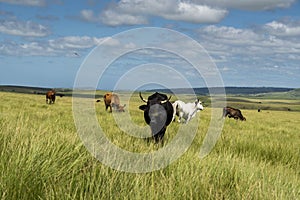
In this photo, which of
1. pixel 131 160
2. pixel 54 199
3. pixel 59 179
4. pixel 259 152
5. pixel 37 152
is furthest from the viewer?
pixel 259 152

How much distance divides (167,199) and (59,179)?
3.53 feet

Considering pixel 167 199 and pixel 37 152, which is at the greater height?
pixel 37 152

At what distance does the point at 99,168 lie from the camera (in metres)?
4.09

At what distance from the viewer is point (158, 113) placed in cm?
1207

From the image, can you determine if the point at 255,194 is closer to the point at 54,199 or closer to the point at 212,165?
the point at 212,165

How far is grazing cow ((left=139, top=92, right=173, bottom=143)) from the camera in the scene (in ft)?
36.3

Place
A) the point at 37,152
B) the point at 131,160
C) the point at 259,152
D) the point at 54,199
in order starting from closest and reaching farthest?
the point at 54,199
the point at 37,152
the point at 131,160
the point at 259,152

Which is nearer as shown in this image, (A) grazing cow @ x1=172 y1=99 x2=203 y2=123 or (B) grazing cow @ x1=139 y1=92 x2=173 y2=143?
(B) grazing cow @ x1=139 y1=92 x2=173 y2=143

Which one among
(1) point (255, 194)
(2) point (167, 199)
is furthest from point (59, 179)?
(1) point (255, 194)

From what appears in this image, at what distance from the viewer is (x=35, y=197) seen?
127 inches

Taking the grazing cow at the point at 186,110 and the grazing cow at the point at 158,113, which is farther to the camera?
the grazing cow at the point at 186,110

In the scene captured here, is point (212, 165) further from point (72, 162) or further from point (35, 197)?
point (35, 197)

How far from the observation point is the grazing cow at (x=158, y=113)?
436 inches

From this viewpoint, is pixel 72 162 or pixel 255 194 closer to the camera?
pixel 255 194
